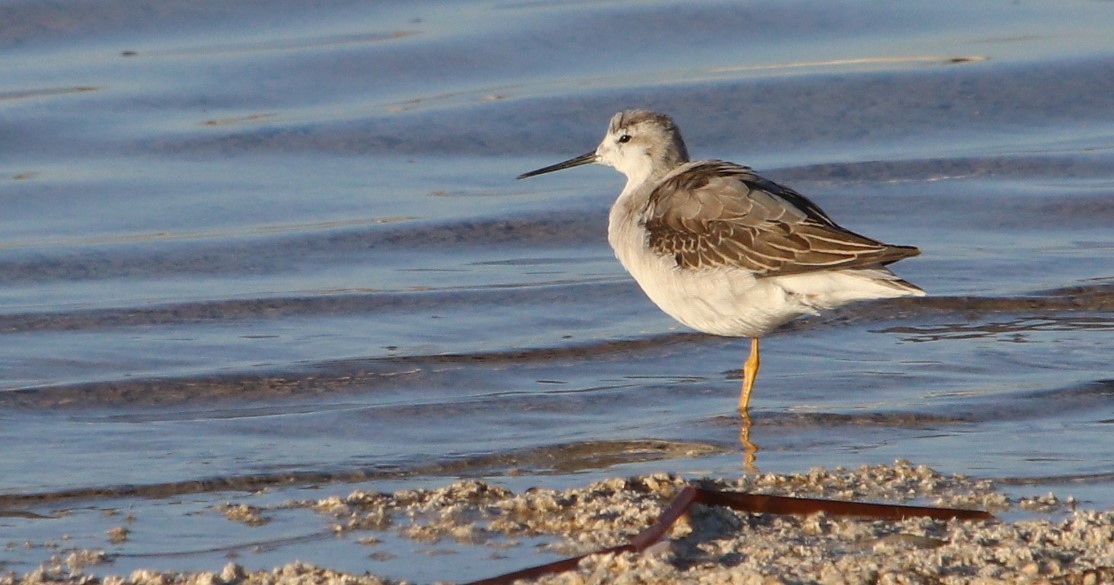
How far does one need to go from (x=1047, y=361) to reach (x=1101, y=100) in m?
5.70

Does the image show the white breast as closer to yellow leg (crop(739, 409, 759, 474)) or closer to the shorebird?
the shorebird

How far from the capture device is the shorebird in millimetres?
6809

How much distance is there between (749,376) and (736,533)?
8.10ft

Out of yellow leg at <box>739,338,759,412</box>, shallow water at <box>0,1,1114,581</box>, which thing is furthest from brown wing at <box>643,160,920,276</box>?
shallow water at <box>0,1,1114,581</box>

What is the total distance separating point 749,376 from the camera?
24.1 feet

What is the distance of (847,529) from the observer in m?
4.92

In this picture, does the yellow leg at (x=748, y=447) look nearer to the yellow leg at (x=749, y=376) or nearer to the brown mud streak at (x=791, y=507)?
the yellow leg at (x=749, y=376)

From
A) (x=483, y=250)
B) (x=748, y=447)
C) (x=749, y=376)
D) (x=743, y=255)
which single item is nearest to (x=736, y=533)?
(x=748, y=447)

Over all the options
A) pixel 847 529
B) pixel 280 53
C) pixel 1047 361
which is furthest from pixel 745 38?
pixel 847 529

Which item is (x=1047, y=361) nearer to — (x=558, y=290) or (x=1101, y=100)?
(x=558, y=290)

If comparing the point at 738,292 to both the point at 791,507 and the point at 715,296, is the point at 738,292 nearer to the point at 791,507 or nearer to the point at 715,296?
the point at 715,296

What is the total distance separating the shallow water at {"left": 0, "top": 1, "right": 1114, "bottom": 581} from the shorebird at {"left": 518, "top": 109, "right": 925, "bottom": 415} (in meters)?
0.44

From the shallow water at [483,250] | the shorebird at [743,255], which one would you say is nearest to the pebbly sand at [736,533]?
the shallow water at [483,250]

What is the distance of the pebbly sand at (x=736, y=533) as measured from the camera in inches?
176
